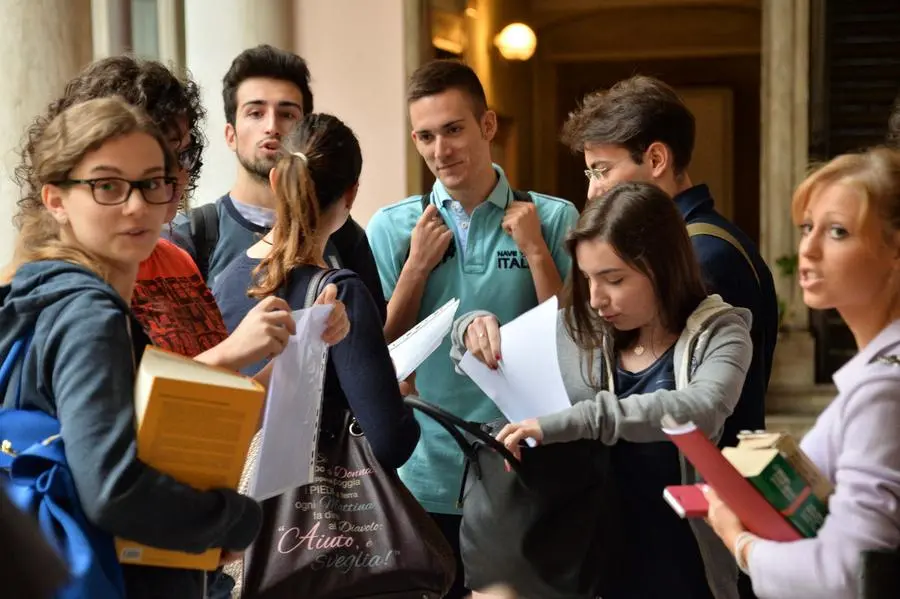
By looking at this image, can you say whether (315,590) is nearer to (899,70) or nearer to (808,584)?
(808,584)

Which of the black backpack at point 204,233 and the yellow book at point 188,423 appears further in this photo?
the black backpack at point 204,233

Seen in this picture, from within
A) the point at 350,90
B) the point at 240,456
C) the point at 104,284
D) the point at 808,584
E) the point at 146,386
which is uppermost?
the point at 350,90

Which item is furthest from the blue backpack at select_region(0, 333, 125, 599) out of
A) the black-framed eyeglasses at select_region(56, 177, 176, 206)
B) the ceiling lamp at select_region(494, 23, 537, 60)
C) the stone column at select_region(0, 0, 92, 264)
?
the ceiling lamp at select_region(494, 23, 537, 60)

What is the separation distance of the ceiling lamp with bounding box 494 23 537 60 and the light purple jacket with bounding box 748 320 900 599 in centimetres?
980

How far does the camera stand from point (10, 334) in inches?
73.8

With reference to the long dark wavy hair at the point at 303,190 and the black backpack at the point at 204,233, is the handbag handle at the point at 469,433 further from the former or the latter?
the black backpack at the point at 204,233

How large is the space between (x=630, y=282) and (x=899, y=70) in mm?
6485

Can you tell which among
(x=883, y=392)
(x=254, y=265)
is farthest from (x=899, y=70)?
(x=883, y=392)

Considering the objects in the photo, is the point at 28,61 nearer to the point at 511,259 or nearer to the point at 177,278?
the point at 511,259

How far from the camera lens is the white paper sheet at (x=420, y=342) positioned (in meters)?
2.75

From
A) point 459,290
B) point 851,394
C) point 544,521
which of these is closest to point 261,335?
point 544,521

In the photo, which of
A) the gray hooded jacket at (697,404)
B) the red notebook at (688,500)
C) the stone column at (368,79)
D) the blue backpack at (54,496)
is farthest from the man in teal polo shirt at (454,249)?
the stone column at (368,79)

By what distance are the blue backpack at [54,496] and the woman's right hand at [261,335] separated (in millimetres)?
352

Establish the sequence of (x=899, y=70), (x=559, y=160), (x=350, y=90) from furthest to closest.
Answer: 1. (x=559, y=160)
2. (x=899, y=70)
3. (x=350, y=90)
